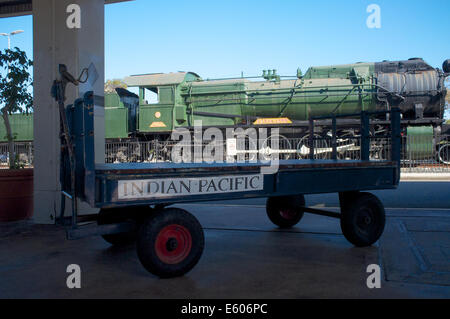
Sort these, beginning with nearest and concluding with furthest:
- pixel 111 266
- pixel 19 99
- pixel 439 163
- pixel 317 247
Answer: pixel 111 266, pixel 317 247, pixel 19 99, pixel 439 163

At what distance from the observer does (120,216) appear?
160 inches

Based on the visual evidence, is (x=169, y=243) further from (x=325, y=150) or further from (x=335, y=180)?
(x=325, y=150)

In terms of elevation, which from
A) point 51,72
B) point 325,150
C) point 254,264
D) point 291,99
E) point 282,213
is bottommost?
point 254,264

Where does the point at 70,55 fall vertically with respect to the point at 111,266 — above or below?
above

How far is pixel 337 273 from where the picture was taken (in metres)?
3.69

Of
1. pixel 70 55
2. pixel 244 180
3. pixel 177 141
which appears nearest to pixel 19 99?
pixel 70 55

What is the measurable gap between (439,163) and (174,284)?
15.5 meters

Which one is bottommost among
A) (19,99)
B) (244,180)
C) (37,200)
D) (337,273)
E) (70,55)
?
(337,273)

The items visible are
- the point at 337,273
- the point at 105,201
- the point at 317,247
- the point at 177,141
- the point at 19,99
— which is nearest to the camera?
the point at 105,201

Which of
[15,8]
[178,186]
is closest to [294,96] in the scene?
[15,8]

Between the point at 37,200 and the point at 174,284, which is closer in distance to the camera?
the point at 174,284

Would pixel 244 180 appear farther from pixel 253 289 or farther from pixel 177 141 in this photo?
pixel 177 141

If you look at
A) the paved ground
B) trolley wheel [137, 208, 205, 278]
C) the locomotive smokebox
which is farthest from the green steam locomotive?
trolley wheel [137, 208, 205, 278]

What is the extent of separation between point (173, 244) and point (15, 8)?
816 cm
